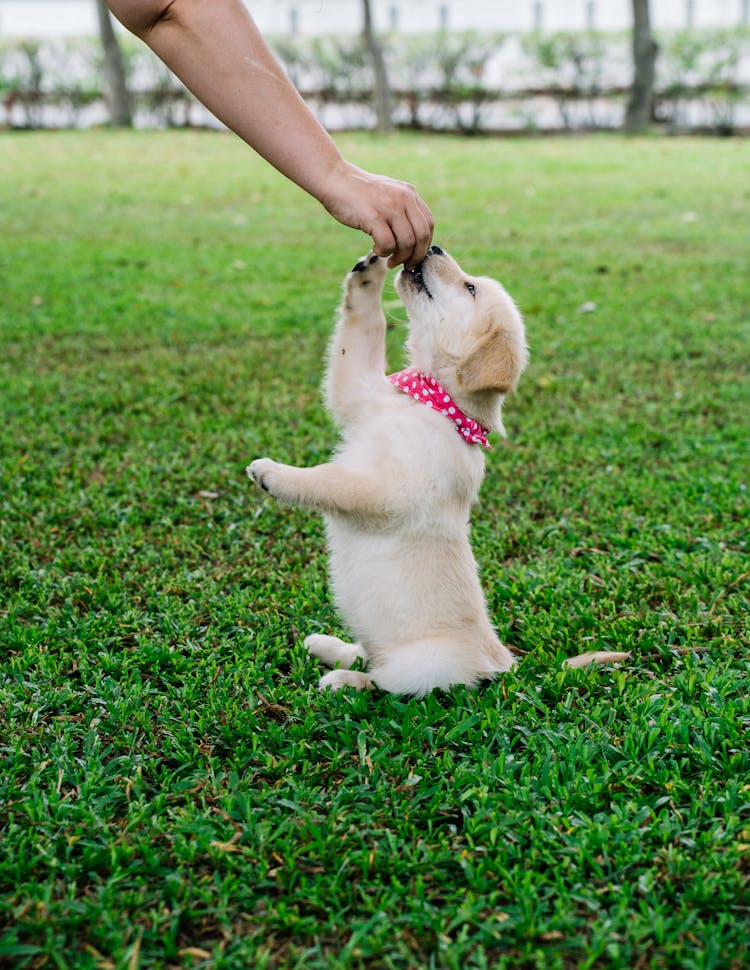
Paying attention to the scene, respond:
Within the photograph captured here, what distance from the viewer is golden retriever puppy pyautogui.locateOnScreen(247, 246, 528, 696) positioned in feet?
9.61

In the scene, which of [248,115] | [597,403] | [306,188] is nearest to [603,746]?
[306,188]

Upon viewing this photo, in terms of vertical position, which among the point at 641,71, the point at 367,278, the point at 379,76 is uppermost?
the point at 379,76

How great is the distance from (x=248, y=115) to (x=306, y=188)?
9.5 inches

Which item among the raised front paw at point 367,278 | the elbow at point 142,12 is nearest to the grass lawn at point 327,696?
the raised front paw at point 367,278

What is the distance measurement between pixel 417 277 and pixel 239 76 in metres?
0.81

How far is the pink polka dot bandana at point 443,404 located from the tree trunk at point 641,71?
21.3 metres

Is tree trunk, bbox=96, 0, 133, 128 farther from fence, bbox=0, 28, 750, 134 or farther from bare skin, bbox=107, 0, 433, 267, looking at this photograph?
bare skin, bbox=107, 0, 433, 267

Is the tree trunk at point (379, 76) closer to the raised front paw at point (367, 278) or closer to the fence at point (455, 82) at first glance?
the fence at point (455, 82)

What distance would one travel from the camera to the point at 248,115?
2.65 metres

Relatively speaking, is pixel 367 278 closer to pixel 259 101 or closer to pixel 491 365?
pixel 491 365

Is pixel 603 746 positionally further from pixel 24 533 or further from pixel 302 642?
pixel 24 533

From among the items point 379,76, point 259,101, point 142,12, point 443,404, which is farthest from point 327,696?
point 379,76

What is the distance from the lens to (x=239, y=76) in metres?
2.61

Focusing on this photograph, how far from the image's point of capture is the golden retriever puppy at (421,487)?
2.93 metres
